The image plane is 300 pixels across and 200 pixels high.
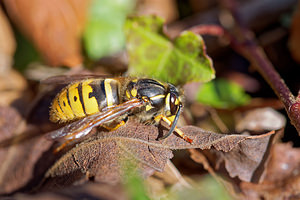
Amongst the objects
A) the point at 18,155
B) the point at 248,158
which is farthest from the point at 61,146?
the point at 248,158

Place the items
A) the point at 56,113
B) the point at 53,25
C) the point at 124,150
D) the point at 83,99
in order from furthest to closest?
the point at 53,25 → the point at 56,113 → the point at 83,99 → the point at 124,150

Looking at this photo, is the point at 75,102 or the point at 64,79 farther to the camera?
the point at 64,79

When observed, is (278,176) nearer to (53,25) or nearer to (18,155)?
(18,155)


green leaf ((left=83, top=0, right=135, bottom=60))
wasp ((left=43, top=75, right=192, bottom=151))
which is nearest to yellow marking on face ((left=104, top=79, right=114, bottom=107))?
wasp ((left=43, top=75, right=192, bottom=151))

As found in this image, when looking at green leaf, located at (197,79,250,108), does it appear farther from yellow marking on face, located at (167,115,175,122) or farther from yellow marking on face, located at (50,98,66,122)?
yellow marking on face, located at (50,98,66,122)

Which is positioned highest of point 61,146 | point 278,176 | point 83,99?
point 83,99

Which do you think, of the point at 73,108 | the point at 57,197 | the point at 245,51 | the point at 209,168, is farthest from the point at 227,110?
the point at 57,197

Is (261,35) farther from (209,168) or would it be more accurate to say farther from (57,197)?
(57,197)

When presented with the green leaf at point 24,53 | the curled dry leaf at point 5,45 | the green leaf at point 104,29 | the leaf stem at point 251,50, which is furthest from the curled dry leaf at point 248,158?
the curled dry leaf at point 5,45

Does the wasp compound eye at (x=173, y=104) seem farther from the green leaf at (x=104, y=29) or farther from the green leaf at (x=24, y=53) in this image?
the green leaf at (x=24, y=53)
